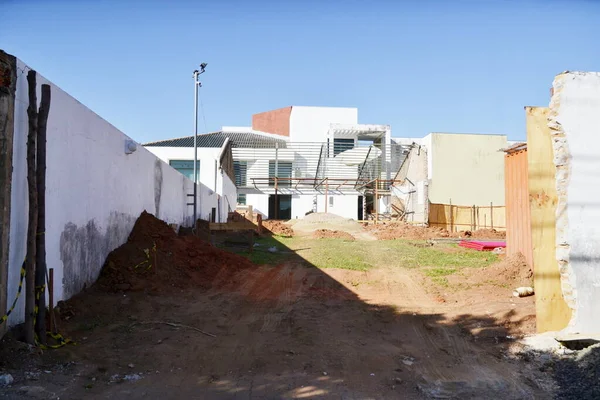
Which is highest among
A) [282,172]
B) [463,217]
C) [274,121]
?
[274,121]

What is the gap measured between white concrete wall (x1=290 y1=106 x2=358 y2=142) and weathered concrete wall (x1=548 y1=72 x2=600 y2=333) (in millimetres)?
35618

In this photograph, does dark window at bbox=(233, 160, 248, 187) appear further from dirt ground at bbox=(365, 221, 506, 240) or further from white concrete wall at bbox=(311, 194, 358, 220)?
dirt ground at bbox=(365, 221, 506, 240)

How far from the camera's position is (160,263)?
827 cm

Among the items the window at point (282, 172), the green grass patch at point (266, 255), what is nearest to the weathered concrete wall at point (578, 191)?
the green grass patch at point (266, 255)

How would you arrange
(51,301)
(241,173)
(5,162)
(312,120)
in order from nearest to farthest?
(5,162) → (51,301) → (241,173) → (312,120)

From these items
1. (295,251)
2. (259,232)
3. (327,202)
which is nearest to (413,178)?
(327,202)

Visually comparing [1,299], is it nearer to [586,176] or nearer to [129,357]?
[129,357]

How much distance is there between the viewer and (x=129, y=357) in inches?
178

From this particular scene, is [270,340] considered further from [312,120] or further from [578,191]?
[312,120]

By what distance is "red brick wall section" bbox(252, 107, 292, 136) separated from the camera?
148 feet

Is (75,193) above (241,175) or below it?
below

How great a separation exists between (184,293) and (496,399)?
5581mm

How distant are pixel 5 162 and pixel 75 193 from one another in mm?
1775

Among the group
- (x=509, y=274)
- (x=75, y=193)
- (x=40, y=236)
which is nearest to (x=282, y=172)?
(x=509, y=274)
